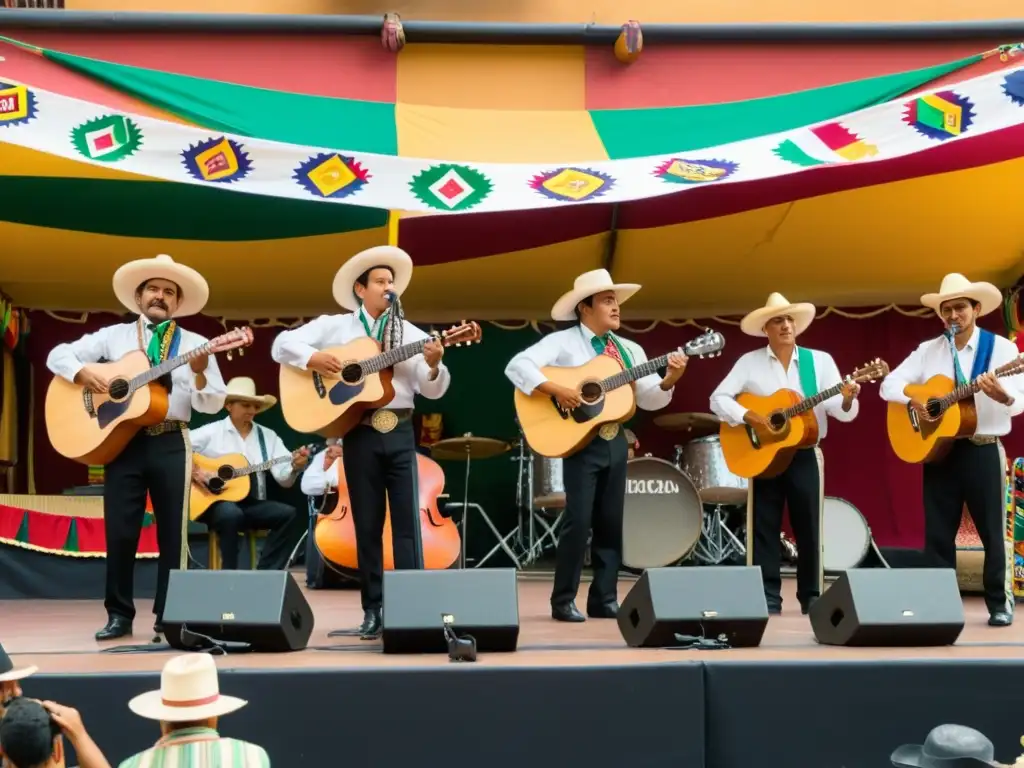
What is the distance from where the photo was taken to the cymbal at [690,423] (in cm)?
735

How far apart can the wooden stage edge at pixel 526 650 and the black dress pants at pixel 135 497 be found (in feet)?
0.77

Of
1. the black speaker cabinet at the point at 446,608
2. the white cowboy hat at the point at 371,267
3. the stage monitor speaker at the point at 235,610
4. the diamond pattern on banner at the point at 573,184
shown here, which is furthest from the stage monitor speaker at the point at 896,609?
the diamond pattern on banner at the point at 573,184

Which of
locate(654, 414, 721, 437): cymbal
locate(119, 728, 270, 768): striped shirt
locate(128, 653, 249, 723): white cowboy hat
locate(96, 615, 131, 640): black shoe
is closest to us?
locate(119, 728, 270, 768): striped shirt

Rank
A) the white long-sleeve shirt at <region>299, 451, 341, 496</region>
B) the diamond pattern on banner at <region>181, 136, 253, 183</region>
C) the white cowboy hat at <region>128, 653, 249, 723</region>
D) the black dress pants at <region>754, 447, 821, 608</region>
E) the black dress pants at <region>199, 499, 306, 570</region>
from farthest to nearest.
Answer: the white long-sleeve shirt at <region>299, 451, 341, 496</region> → the black dress pants at <region>199, 499, 306, 570</region> → the diamond pattern on banner at <region>181, 136, 253, 183</region> → the black dress pants at <region>754, 447, 821, 608</region> → the white cowboy hat at <region>128, 653, 249, 723</region>

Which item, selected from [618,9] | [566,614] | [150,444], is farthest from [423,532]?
[618,9]

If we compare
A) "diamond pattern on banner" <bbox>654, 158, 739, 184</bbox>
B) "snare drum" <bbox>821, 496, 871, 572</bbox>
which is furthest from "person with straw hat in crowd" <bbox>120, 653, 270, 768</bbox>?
"snare drum" <bbox>821, 496, 871, 572</bbox>

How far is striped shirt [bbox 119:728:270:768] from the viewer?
6.79ft

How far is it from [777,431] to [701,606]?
1.66 m

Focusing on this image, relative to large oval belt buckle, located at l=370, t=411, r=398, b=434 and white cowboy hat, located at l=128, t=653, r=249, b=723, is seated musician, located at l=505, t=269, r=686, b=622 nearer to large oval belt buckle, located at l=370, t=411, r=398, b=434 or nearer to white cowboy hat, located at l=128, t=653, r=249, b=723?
large oval belt buckle, located at l=370, t=411, r=398, b=434

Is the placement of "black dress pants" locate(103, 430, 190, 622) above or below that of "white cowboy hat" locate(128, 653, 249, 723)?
above

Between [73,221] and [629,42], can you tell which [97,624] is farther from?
[629,42]

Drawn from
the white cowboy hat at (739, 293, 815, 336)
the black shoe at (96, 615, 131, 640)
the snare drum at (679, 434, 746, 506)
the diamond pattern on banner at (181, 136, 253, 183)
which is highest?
the diamond pattern on banner at (181, 136, 253, 183)

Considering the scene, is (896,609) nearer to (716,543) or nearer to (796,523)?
(796,523)

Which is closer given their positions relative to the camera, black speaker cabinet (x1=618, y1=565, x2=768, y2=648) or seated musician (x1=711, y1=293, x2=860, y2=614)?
black speaker cabinet (x1=618, y1=565, x2=768, y2=648)
